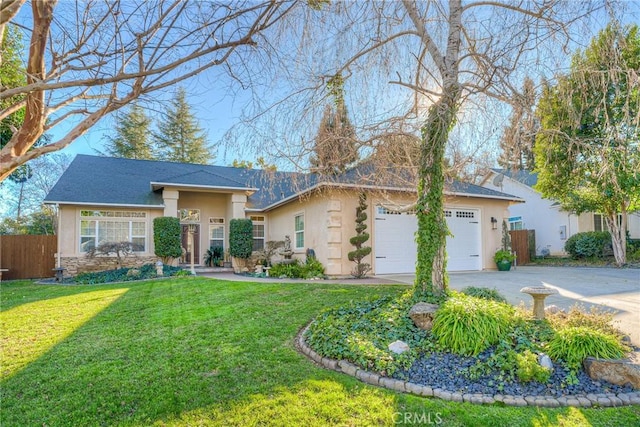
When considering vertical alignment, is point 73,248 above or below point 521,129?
below

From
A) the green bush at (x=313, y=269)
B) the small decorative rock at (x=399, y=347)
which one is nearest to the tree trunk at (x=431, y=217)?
the small decorative rock at (x=399, y=347)

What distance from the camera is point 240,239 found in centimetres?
1403

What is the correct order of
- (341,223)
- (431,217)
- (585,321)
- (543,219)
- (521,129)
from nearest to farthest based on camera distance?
(585,321), (521,129), (431,217), (341,223), (543,219)

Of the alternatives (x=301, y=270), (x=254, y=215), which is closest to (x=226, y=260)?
(x=254, y=215)

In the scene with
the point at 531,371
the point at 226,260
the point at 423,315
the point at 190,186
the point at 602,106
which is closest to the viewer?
the point at 531,371

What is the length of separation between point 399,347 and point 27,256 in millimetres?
15810

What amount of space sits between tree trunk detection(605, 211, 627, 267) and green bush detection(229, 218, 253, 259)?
14.7m

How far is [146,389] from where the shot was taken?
338cm

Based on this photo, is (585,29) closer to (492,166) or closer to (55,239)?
(492,166)

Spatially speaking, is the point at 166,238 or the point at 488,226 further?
the point at 166,238

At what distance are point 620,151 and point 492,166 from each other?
2.02 metres


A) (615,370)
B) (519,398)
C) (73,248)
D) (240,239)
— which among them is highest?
(240,239)

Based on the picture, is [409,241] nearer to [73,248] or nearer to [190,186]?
[190,186]

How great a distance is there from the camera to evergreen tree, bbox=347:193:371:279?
10.8 metres
